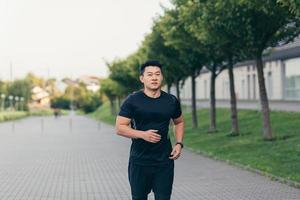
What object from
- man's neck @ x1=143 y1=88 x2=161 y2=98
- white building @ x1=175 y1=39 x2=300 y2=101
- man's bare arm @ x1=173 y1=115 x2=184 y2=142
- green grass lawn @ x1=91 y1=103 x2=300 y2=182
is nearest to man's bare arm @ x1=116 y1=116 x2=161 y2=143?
man's neck @ x1=143 y1=88 x2=161 y2=98

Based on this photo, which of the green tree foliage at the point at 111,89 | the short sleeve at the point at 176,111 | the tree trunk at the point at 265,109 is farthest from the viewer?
the green tree foliage at the point at 111,89

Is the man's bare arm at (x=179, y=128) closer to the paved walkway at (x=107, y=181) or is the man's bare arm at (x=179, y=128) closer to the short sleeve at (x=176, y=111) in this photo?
the short sleeve at (x=176, y=111)

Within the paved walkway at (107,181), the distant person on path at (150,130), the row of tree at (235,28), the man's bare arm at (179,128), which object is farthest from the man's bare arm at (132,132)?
the row of tree at (235,28)

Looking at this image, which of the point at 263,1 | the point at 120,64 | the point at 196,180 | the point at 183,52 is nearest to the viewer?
the point at 196,180

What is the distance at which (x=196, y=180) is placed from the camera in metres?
12.7

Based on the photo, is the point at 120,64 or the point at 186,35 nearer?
the point at 186,35

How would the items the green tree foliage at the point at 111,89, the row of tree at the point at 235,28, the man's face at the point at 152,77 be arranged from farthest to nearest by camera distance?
the green tree foliage at the point at 111,89 → the row of tree at the point at 235,28 → the man's face at the point at 152,77

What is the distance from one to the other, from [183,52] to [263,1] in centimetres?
1139

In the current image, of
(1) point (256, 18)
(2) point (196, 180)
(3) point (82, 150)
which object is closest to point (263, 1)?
(1) point (256, 18)

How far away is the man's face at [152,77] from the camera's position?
5715 millimetres

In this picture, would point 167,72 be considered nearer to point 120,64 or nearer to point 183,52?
point 183,52

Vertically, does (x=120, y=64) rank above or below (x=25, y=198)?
above

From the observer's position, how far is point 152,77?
5.73 meters

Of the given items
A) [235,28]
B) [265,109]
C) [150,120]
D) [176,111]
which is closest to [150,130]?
[150,120]
